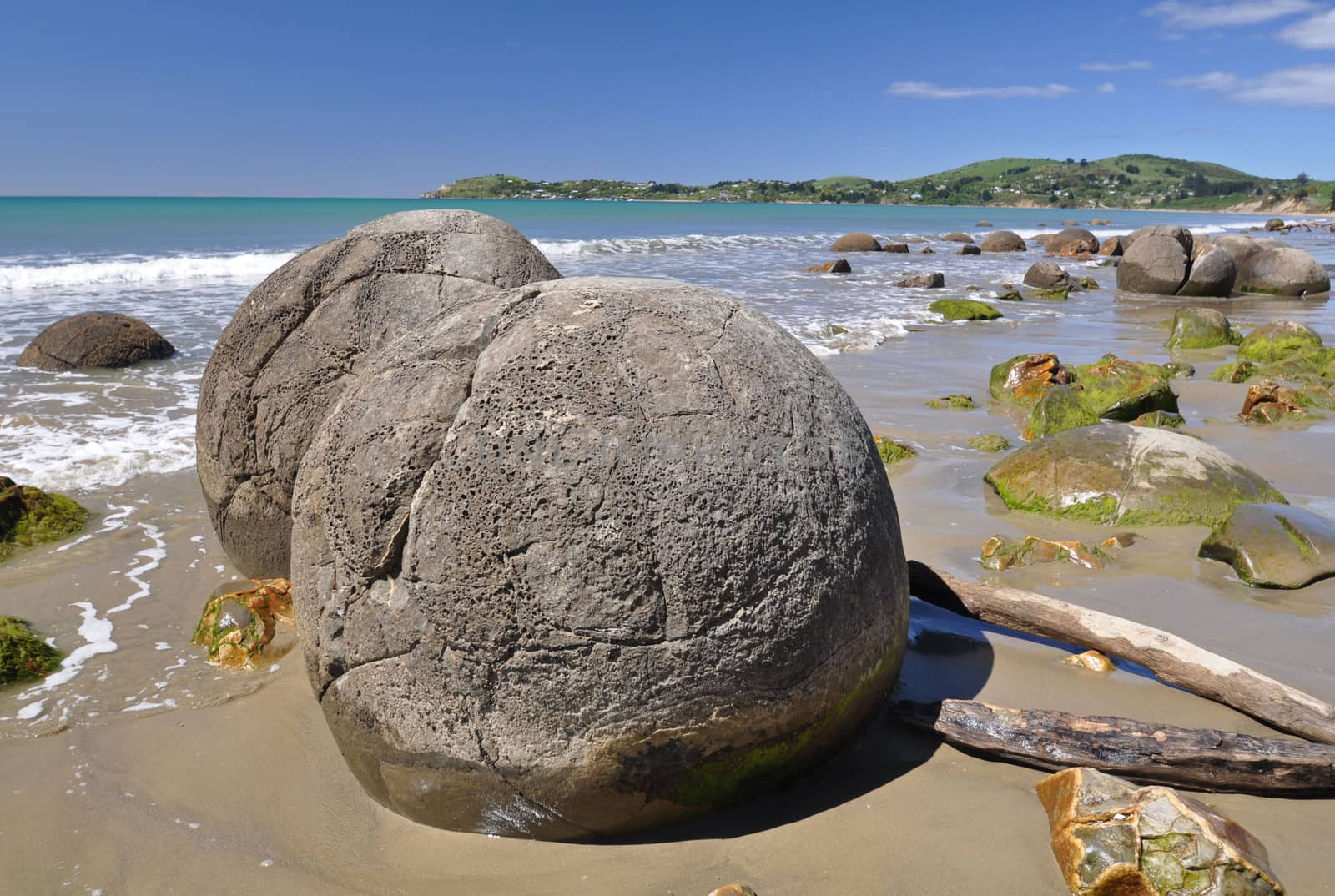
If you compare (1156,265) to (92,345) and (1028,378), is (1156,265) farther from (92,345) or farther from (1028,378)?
(92,345)

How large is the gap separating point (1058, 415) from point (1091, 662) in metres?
4.13

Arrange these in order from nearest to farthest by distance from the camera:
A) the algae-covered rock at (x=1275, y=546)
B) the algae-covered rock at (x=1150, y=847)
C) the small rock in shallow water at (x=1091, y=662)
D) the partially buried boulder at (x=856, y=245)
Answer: the algae-covered rock at (x=1150, y=847) → the small rock in shallow water at (x=1091, y=662) → the algae-covered rock at (x=1275, y=546) → the partially buried boulder at (x=856, y=245)

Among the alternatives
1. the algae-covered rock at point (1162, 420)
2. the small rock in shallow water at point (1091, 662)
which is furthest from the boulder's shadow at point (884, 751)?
the algae-covered rock at point (1162, 420)

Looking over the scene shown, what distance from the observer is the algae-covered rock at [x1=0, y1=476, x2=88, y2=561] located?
537 centimetres

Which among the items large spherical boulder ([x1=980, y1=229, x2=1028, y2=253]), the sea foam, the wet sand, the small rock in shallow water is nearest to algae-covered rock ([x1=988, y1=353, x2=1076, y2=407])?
the wet sand

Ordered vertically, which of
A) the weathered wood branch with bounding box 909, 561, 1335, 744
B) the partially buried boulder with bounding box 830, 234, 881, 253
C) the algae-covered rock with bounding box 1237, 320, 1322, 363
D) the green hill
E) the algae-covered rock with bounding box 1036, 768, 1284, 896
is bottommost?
the algae-covered rock with bounding box 1036, 768, 1284, 896

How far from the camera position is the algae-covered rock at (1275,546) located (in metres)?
4.51

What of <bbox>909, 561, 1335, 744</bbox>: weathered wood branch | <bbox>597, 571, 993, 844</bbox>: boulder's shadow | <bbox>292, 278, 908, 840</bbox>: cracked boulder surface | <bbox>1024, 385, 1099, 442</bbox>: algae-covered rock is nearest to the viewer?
<bbox>292, 278, 908, 840</bbox>: cracked boulder surface

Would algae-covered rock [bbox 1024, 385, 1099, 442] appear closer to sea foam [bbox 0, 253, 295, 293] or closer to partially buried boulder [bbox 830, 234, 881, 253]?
sea foam [bbox 0, 253, 295, 293]

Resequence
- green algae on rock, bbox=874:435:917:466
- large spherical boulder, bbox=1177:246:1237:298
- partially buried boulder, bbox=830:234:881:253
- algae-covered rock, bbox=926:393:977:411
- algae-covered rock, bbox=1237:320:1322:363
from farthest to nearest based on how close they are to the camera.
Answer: partially buried boulder, bbox=830:234:881:253 < large spherical boulder, bbox=1177:246:1237:298 < algae-covered rock, bbox=1237:320:1322:363 < algae-covered rock, bbox=926:393:977:411 < green algae on rock, bbox=874:435:917:466

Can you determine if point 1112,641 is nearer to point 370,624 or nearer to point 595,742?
point 595,742

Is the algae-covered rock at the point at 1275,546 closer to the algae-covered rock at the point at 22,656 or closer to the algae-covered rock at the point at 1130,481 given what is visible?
the algae-covered rock at the point at 1130,481

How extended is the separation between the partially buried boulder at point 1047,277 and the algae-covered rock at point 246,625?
67.2 feet

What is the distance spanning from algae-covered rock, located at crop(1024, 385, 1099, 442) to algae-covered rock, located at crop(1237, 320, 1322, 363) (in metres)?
5.80
